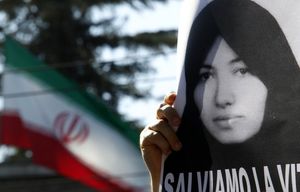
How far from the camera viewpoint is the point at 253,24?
1357 mm

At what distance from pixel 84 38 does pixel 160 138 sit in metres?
13.0

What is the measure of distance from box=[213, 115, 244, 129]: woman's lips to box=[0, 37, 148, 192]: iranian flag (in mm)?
6923

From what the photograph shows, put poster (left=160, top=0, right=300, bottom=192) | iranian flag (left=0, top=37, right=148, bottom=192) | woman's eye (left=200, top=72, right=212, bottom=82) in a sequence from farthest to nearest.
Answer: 1. iranian flag (left=0, top=37, right=148, bottom=192)
2. woman's eye (left=200, top=72, right=212, bottom=82)
3. poster (left=160, top=0, right=300, bottom=192)

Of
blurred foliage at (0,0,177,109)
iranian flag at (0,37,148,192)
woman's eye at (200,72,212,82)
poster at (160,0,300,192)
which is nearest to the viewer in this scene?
poster at (160,0,300,192)

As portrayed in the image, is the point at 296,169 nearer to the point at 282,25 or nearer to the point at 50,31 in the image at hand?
the point at 282,25

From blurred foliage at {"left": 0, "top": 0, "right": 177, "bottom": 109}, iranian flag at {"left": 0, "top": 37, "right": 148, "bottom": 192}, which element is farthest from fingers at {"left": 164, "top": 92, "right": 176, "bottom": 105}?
blurred foliage at {"left": 0, "top": 0, "right": 177, "bottom": 109}

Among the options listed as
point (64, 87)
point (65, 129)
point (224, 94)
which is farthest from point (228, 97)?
point (64, 87)

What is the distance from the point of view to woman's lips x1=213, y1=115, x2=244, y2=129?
1356mm

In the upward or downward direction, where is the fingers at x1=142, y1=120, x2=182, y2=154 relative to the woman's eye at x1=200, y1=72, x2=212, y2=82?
downward

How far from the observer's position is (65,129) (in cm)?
866

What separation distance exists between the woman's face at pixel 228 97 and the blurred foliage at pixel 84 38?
11.8 m

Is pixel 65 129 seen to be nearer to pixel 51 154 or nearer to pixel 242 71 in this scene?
pixel 51 154

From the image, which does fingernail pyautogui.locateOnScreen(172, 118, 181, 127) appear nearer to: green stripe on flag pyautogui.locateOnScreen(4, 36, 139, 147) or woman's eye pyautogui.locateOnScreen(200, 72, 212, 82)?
woman's eye pyautogui.locateOnScreen(200, 72, 212, 82)

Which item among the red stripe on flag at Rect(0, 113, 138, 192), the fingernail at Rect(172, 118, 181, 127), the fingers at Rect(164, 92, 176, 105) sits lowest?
the fingernail at Rect(172, 118, 181, 127)
